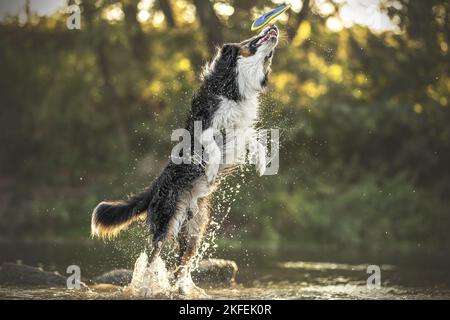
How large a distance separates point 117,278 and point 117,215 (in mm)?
963

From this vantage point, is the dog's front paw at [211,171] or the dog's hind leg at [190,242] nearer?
the dog's front paw at [211,171]

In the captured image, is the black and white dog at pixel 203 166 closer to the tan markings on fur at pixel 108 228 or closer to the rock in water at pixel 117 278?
the tan markings on fur at pixel 108 228

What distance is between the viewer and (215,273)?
8359mm

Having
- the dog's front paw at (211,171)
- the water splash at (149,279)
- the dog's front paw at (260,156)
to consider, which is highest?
the dog's front paw at (260,156)

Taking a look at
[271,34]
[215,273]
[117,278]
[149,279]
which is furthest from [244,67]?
[117,278]

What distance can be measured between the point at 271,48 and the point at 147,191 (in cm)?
198

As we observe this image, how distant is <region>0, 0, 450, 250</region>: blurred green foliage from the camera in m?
14.6

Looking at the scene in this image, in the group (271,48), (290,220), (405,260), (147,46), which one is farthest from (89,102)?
(271,48)

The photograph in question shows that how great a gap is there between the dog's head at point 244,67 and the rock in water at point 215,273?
224cm

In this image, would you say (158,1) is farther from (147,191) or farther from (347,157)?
(147,191)

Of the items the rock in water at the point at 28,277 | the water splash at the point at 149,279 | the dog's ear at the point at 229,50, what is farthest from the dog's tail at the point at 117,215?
the dog's ear at the point at 229,50

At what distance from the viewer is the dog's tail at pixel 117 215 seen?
24.4 feet

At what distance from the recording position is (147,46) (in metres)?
16.6

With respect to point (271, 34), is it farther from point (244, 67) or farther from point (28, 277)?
point (28, 277)
